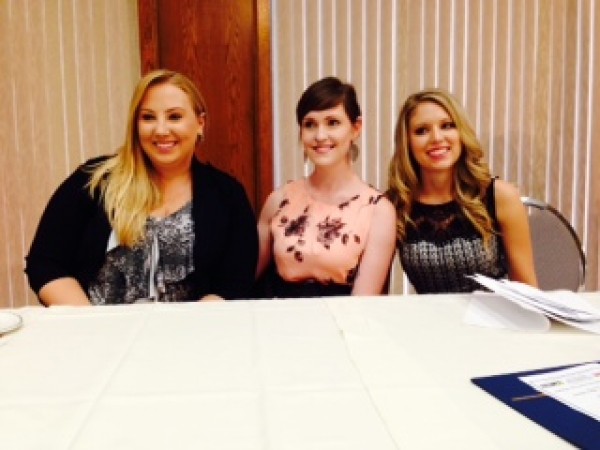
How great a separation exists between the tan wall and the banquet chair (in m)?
1.88

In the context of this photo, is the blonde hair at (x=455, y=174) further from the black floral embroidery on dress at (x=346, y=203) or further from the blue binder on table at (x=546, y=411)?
the blue binder on table at (x=546, y=411)

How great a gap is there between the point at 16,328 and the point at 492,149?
8.01ft

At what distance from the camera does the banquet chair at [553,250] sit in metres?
2.06

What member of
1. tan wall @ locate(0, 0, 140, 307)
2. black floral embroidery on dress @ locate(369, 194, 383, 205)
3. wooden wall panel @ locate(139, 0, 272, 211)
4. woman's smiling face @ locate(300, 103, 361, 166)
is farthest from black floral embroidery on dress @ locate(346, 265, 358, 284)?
tan wall @ locate(0, 0, 140, 307)

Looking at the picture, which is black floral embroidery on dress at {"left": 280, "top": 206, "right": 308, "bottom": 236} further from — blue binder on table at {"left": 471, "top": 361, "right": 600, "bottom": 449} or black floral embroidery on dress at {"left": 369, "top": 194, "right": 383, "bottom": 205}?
blue binder on table at {"left": 471, "top": 361, "right": 600, "bottom": 449}

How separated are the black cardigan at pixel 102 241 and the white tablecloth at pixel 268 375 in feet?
1.93

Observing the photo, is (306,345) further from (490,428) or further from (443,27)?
(443,27)

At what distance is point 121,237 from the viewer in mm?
1794

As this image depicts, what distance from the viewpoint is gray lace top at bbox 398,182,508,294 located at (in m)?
1.92

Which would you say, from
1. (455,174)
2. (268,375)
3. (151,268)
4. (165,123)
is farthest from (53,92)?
(268,375)

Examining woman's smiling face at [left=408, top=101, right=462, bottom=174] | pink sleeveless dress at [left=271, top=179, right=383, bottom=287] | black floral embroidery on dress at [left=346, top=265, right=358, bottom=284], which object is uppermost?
woman's smiling face at [left=408, top=101, right=462, bottom=174]

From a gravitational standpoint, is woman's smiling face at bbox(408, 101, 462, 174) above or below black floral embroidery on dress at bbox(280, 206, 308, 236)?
above

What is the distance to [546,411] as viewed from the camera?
751mm

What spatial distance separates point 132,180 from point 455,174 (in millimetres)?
1057
